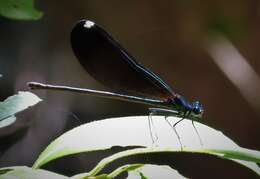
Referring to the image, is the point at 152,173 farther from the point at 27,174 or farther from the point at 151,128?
the point at 27,174

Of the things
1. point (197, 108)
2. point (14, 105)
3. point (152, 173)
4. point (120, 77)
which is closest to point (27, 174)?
point (14, 105)

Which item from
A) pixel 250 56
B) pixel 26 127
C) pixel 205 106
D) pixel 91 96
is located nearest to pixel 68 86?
pixel 91 96

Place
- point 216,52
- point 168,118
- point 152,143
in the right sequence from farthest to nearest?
point 216,52 → point 168,118 → point 152,143

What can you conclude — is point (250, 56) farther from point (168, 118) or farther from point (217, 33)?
point (168, 118)

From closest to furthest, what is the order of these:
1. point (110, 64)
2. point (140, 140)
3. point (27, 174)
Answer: point (27, 174), point (140, 140), point (110, 64)

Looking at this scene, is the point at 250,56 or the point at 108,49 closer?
the point at 108,49

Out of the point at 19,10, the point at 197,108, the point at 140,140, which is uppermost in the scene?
the point at 19,10

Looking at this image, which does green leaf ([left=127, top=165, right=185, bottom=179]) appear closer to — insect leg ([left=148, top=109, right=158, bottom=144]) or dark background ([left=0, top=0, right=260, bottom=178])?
insect leg ([left=148, top=109, right=158, bottom=144])
